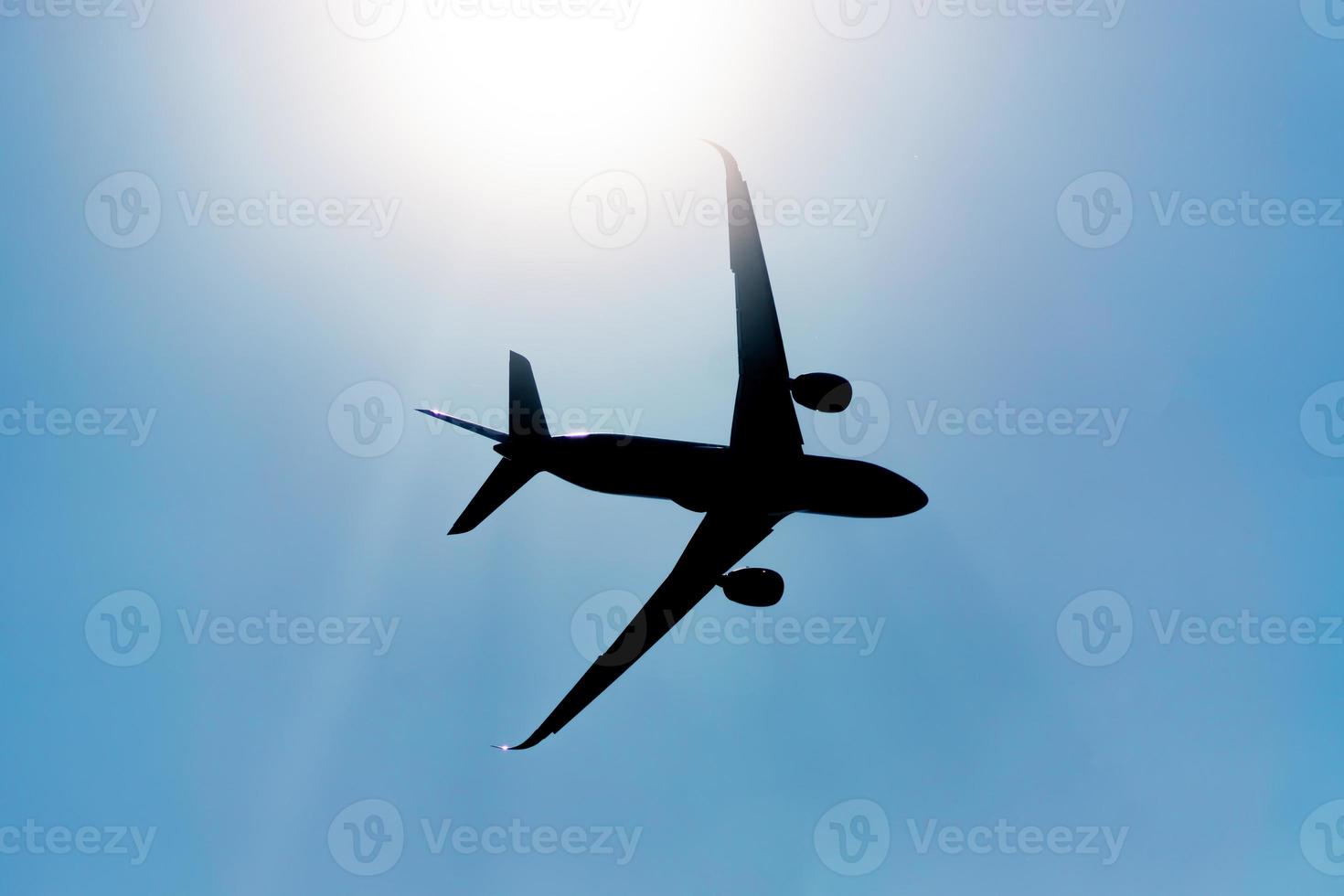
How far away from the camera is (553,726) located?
2453 cm

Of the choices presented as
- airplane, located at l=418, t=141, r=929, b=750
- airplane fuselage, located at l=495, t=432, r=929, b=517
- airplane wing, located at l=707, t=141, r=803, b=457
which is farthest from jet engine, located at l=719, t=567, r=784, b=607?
airplane wing, located at l=707, t=141, r=803, b=457

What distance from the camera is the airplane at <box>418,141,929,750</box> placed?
2081 centimetres

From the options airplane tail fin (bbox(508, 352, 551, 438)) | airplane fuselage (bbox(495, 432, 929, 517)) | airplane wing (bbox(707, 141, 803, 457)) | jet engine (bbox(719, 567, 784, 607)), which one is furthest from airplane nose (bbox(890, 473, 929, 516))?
airplane tail fin (bbox(508, 352, 551, 438))

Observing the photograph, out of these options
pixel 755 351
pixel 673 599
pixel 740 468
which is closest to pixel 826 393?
pixel 755 351

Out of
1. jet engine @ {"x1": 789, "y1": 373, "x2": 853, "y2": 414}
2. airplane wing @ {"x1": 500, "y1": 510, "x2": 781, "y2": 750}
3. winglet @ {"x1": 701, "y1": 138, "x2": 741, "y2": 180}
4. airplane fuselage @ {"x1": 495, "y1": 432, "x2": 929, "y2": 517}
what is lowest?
airplane wing @ {"x1": 500, "y1": 510, "x2": 781, "y2": 750}

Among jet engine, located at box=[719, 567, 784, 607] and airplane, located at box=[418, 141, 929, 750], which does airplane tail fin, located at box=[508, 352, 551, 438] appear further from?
jet engine, located at box=[719, 567, 784, 607]

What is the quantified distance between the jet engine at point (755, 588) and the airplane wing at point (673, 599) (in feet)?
7.74

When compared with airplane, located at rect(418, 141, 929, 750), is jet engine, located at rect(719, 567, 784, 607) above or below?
below

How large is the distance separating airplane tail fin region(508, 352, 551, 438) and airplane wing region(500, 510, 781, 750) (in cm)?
614

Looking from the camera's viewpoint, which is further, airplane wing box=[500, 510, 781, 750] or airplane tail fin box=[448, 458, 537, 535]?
airplane wing box=[500, 510, 781, 750]

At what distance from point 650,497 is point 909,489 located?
765 cm

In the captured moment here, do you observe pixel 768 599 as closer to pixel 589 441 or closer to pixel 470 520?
pixel 589 441

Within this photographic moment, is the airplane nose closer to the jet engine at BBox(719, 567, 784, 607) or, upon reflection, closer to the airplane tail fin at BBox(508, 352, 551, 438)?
the jet engine at BBox(719, 567, 784, 607)

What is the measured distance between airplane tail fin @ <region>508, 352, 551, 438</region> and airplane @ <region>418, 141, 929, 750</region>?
0.08 m
